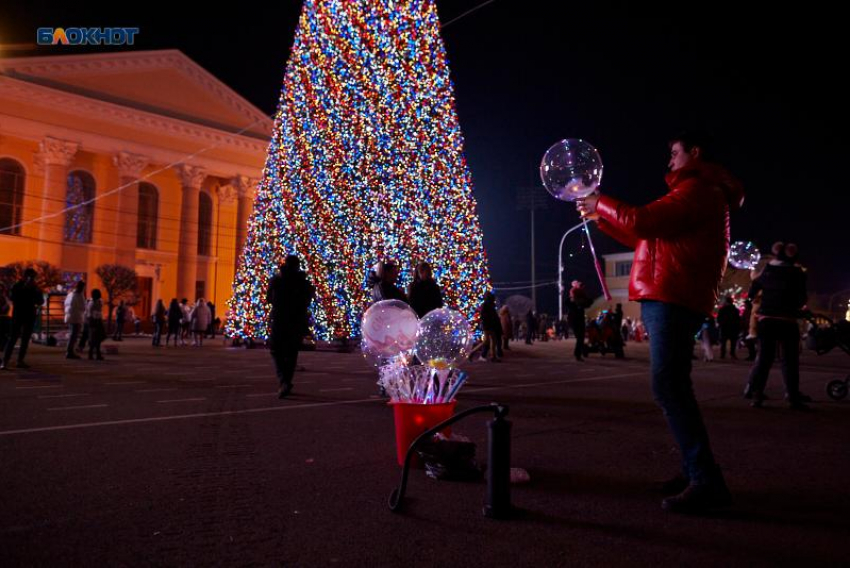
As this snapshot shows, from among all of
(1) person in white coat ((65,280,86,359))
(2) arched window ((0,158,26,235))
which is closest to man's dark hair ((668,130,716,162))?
(1) person in white coat ((65,280,86,359))

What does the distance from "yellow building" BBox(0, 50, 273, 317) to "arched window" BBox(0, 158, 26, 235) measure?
2.1 inches

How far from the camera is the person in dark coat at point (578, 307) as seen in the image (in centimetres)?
1570

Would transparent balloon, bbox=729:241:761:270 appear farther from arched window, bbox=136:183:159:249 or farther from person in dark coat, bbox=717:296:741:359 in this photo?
arched window, bbox=136:183:159:249

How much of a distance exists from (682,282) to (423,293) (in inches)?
207

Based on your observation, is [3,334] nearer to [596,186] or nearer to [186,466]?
[186,466]

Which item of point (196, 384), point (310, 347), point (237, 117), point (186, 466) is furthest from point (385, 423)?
point (237, 117)

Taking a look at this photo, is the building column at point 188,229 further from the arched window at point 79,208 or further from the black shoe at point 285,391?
the black shoe at point 285,391

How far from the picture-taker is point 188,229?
127 feet

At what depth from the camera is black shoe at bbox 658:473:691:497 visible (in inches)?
141

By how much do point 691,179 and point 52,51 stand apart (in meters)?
39.8

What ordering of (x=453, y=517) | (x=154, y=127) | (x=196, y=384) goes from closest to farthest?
(x=453, y=517) → (x=196, y=384) → (x=154, y=127)

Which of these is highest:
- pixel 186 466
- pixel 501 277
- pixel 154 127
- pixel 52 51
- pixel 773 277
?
A: pixel 52 51

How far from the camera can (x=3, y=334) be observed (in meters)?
13.2

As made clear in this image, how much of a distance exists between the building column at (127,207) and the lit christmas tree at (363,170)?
22.0 meters
